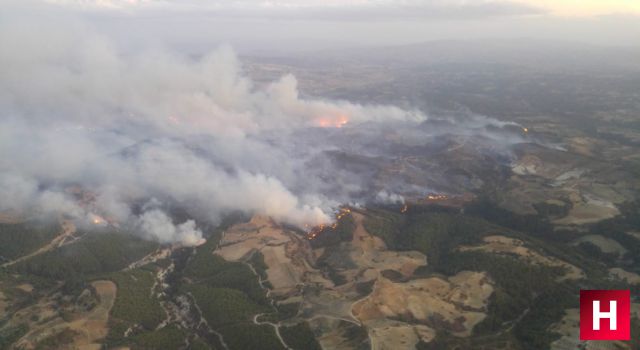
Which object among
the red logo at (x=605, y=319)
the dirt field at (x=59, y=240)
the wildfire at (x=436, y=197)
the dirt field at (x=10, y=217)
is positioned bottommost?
the wildfire at (x=436, y=197)

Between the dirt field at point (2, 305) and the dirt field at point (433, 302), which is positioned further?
the dirt field at point (2, 305)

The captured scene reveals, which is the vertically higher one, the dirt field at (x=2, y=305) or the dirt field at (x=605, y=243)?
the dirt field at (x=2, y=305)

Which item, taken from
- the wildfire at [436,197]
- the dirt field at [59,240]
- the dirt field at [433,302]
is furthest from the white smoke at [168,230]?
the wildfire at [436,197]

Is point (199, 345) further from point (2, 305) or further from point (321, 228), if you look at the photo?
point (321, 228)

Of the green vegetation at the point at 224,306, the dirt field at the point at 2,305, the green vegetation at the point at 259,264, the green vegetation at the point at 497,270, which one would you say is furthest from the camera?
the green vegetation at the point at 259,264

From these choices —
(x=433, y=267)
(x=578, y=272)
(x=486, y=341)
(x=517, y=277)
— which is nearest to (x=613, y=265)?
(x=578, y=272)

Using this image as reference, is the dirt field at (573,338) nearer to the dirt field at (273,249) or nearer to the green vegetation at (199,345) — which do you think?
the dirt field at (273,249)

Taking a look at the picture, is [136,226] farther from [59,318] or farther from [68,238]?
[59,318]
